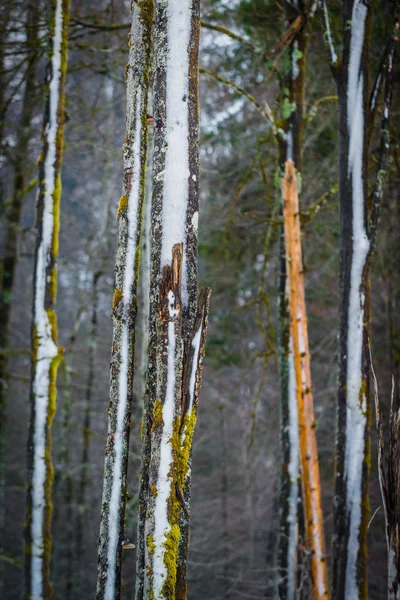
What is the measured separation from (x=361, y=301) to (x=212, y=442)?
29.7ft

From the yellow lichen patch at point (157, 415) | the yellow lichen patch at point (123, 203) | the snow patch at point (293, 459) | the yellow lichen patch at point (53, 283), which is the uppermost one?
the yellow lichen patch at point (123, 203)

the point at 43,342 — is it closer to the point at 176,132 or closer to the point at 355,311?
the point at 176,132

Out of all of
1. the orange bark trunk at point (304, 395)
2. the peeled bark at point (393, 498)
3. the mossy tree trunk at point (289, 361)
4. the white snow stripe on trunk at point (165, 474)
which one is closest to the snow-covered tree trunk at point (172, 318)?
the white snow stripe on trunk at point (165, 474)

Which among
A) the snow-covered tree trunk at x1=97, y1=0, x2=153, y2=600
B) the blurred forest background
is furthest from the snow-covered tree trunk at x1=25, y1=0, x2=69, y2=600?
the snow-covered tree trunk at x1=97, y1=0, x2=153, y2=600

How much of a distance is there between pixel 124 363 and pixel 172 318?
1.64 feet

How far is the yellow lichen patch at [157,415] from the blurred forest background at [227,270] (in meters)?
3.51

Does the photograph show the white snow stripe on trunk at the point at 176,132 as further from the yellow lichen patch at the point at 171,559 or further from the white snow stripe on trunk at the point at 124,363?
the yellow lichen patch at the point at 171,559

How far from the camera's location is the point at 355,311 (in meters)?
4.12

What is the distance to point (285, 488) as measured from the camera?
4891mm

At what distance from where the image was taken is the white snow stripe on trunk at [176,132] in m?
2.37

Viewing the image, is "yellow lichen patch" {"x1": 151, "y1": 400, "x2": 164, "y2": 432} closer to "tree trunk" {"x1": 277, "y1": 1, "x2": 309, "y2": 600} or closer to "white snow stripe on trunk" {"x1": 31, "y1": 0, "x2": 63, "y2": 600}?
"white snow stripe on trunk" {"x1": 31, "y1": 0, "x2": 63, "y2": 600}

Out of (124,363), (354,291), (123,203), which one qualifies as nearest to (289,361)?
(354,291)

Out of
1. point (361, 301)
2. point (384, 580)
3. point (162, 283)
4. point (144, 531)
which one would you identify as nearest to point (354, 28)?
point (361, 301)

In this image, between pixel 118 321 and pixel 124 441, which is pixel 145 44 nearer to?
pixel 118 321
